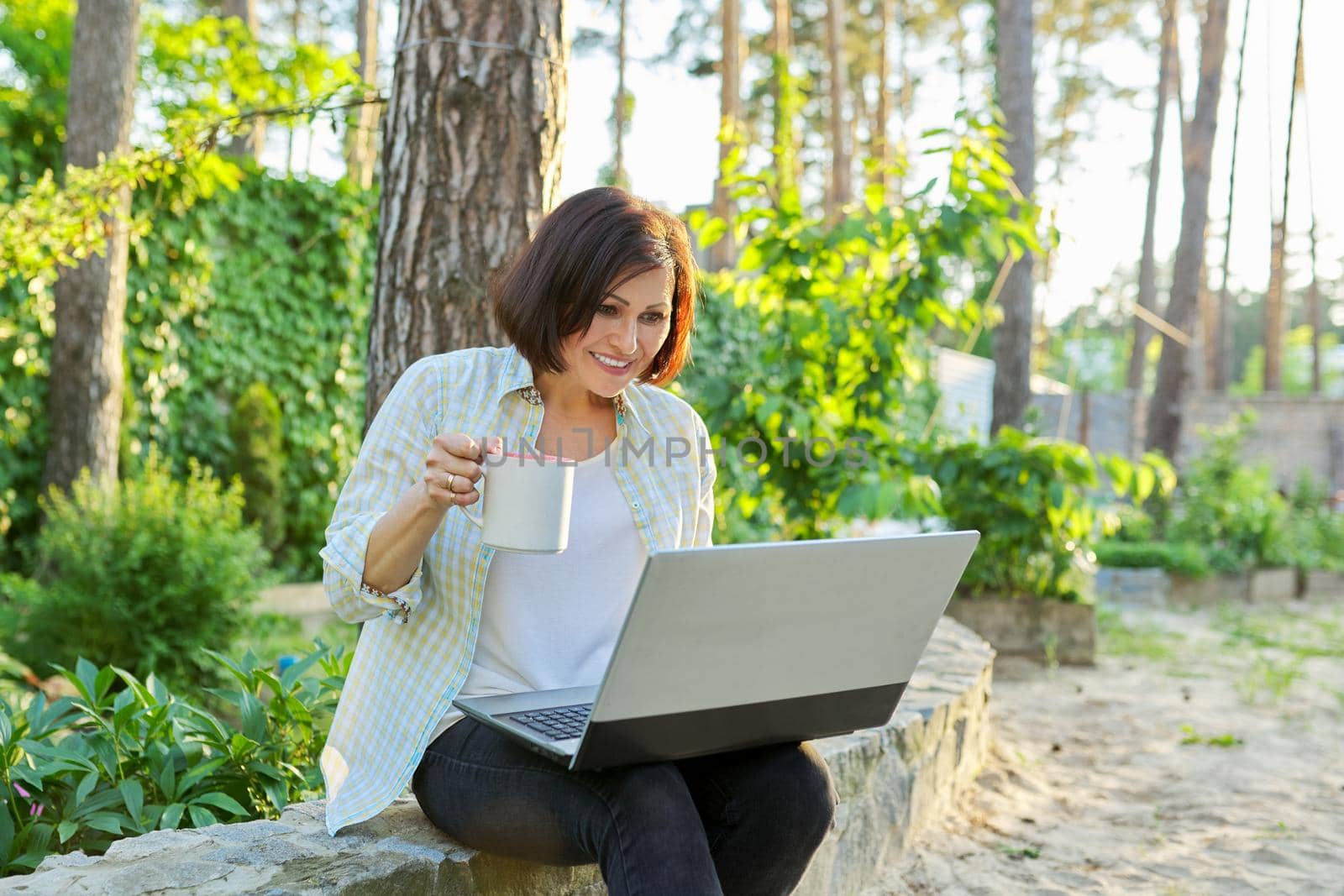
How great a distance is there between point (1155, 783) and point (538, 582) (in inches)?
104

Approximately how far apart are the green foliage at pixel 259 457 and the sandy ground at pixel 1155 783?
4035mm

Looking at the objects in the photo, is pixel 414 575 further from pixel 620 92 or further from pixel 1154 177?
pixel 1154 177

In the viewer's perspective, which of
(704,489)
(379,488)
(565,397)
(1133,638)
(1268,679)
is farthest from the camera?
(1133,638)

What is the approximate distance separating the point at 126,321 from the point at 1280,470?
14.6m

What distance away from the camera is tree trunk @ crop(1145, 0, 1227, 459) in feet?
34.6

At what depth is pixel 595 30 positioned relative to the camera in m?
17.4

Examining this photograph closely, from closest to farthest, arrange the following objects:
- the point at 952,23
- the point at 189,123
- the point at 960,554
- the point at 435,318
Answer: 1. the point at 960,554
2. the point at 435,318
3. the point at 189,123
4. the point at 952,23

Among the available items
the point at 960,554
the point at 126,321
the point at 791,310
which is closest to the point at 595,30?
the point at 126,321

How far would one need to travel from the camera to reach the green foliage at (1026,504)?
4.65 metres

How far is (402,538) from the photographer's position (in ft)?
5.12

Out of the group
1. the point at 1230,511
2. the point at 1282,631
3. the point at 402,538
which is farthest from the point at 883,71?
the point at 402,538

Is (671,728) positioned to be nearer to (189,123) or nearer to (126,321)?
(189,123)

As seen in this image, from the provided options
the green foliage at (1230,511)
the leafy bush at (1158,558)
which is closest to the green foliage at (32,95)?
the leafy bush at (1158,558)

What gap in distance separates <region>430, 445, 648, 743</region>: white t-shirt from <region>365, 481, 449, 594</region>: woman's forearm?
0.18 meters
